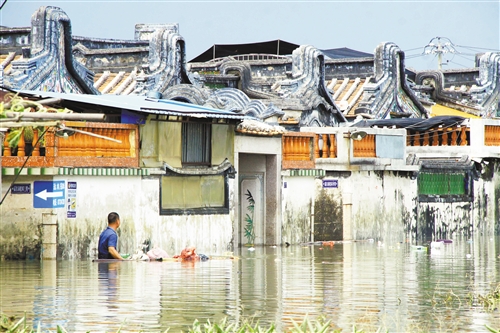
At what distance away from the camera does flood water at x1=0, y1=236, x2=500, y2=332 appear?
39.4 feet

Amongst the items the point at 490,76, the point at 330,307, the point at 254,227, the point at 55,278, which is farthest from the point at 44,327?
the point at 490,76

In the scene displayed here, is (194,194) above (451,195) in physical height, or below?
below

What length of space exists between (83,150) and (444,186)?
14408 mm

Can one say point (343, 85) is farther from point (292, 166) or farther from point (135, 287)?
point (135, 287)

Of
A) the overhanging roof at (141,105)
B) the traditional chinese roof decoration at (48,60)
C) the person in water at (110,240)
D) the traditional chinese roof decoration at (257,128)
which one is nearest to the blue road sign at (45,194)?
the person in water at (110,240)

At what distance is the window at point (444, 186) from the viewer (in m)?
32.0

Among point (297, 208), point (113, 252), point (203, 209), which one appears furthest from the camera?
point (297, 208)

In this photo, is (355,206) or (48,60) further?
(355,206)

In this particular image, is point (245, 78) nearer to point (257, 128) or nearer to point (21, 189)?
point (257, 128)

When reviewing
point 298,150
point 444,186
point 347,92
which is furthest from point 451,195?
point 347,92

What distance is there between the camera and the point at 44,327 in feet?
37.0

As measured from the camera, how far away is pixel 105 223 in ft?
73.0

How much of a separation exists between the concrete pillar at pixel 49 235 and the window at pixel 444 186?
13534 millimetres

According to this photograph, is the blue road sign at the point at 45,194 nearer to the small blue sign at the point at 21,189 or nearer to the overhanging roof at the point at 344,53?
the small blue sign at the point at 21,189
